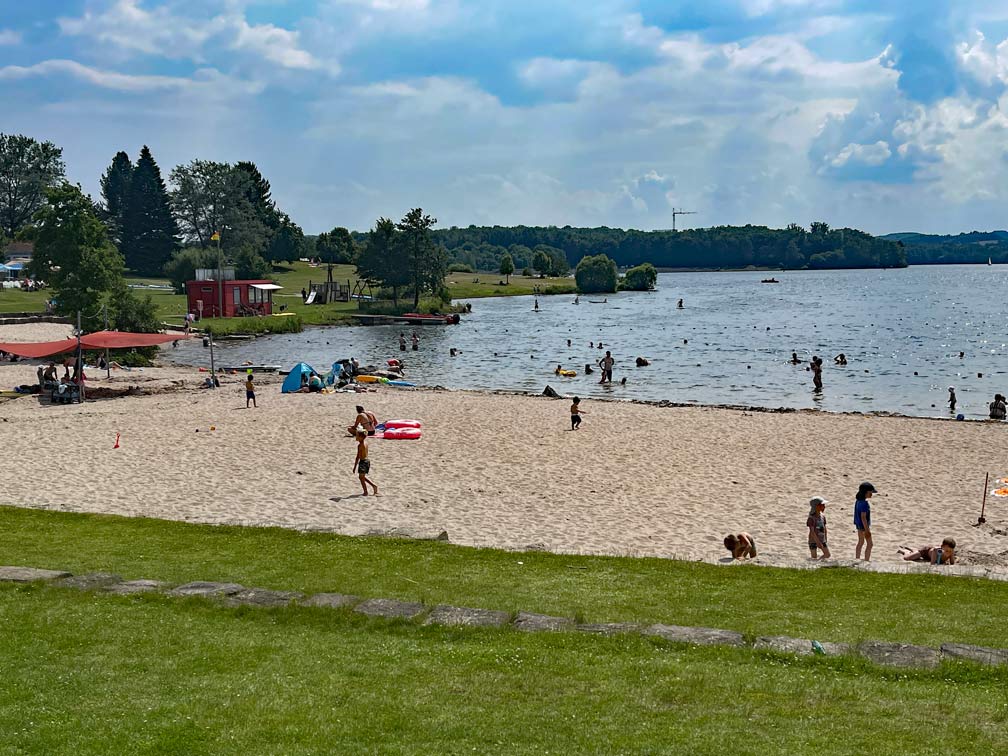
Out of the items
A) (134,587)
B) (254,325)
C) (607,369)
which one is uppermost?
(254,325)

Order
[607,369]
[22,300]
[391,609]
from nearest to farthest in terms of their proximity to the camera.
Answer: [391,609] → [607,369] → [22,300]

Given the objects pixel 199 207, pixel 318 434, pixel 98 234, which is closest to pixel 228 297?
pixel 98 234

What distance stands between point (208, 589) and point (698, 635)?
552cm

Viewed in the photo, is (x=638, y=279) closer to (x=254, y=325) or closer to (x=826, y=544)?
(x=254, y=325)

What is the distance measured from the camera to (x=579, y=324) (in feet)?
291

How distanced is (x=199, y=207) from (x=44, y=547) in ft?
379

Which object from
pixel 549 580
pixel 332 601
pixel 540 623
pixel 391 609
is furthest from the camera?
pixel 549 580

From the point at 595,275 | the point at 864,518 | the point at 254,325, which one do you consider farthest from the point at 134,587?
the point at 595,275

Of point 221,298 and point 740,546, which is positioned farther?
point 221,298

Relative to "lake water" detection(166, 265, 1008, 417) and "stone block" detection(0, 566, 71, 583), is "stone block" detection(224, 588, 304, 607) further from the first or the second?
"lake water" detection(166, 265, 1008, 417)

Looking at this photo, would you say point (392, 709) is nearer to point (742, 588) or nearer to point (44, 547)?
point (742, 588)

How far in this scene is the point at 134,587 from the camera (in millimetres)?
11242

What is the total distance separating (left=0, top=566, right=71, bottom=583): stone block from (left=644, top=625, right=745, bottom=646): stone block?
7019 millimetres

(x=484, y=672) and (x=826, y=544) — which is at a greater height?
(x=484, y=672)
